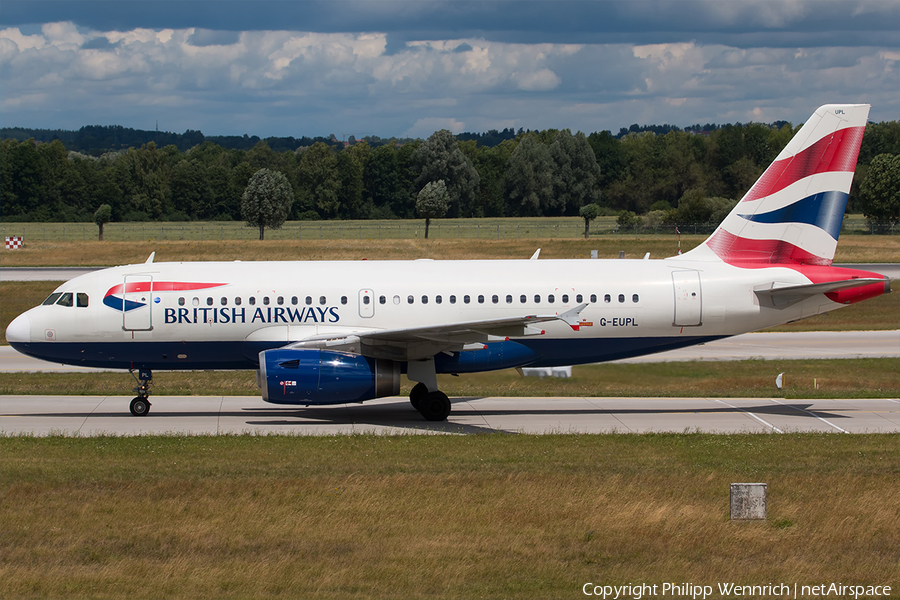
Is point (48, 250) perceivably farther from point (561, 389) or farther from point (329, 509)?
point (329, 509)

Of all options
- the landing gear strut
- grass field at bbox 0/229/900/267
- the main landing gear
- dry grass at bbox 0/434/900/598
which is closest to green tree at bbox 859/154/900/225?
grass field at bbox 0/229/900/267

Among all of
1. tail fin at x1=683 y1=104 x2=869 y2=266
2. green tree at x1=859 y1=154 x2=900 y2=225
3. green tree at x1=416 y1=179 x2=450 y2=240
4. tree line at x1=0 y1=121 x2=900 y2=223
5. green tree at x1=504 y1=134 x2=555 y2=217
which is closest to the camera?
tail fin at x1=683 y1=104 x2=869 y2=266

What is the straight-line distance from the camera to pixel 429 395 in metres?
24.4

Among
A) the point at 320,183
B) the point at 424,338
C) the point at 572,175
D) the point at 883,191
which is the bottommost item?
the point at 424,338

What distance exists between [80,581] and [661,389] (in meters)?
22.4

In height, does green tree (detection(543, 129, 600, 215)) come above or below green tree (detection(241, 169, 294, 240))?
above

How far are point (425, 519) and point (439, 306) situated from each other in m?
10.7

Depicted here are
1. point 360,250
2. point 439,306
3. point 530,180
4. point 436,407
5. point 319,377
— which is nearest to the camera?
point 319,377

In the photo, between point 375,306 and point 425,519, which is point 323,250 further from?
point 425,519

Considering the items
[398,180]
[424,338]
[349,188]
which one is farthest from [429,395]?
[398,180]

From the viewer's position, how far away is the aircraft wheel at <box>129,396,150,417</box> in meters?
25.0

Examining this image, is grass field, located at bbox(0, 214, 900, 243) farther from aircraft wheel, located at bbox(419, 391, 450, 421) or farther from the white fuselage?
aircraft wheel, located at bbox(419, 391, 450, 421)

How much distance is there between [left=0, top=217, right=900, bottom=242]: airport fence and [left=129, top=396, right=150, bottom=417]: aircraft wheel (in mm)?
76593

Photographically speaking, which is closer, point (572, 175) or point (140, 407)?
point (140, 407)
